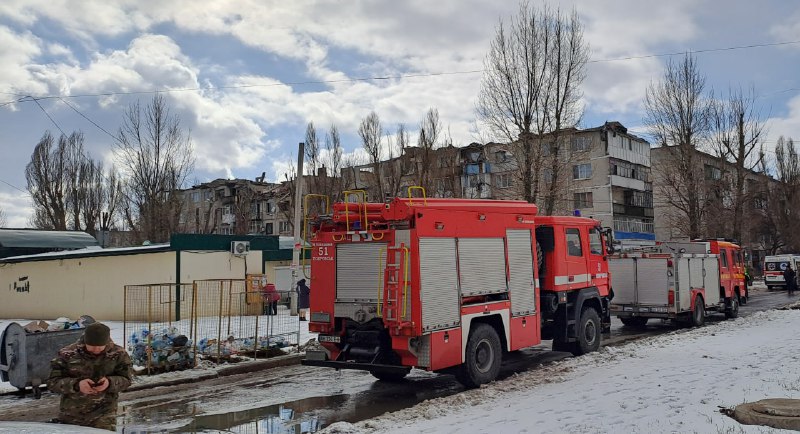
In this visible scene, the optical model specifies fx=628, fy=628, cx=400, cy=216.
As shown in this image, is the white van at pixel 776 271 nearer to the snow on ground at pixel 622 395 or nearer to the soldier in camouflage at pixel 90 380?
the snow on ground at pixel 622 395

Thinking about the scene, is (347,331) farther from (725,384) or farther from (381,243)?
(725,384)

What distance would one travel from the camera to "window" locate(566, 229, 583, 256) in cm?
1262

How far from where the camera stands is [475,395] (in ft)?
29.6

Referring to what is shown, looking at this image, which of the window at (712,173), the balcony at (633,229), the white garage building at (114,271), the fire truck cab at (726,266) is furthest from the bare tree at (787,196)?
the white garage building at (114,271)

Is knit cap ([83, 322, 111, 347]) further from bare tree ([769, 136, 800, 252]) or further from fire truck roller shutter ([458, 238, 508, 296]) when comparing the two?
bare tree ([769, 136, 800, 252])

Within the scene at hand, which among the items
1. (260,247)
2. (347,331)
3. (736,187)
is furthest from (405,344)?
(736,187)

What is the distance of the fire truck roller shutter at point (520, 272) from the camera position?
35.4 ft

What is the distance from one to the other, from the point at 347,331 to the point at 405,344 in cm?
123

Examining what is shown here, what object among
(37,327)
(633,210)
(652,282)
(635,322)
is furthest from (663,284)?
(633,210)

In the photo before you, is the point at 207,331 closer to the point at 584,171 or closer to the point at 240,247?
the point at 240,247

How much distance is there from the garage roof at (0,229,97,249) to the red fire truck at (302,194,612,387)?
3049 centimetres

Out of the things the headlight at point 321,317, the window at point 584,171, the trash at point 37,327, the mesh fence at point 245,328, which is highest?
the window at point 584,171

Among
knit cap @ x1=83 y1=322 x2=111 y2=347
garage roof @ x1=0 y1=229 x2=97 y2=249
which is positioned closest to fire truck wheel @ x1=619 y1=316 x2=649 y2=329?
knit cap @ x1=83 y1=322 x2=111 y2=347

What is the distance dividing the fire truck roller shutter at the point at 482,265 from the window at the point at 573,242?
2.51 meters
